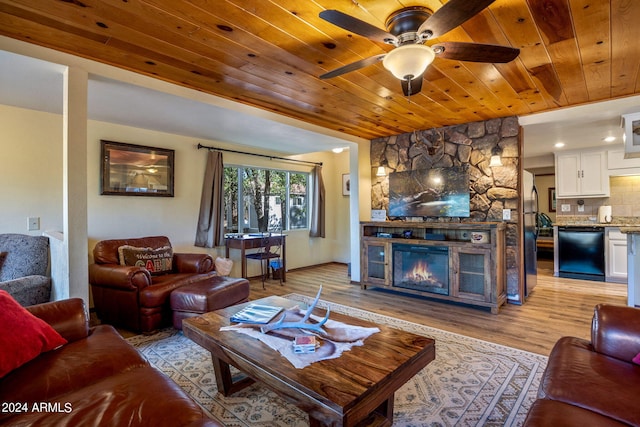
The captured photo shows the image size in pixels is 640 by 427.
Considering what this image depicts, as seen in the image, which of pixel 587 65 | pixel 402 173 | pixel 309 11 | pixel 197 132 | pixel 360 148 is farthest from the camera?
pixel 360 148

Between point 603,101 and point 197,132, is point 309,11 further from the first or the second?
point 603,101

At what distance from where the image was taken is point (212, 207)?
471 centimetres

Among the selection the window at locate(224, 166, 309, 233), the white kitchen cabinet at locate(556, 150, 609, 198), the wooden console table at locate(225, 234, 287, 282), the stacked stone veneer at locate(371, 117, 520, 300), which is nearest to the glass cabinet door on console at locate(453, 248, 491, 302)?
the stacked stone veneer at locate(371, 117, 520, 300)

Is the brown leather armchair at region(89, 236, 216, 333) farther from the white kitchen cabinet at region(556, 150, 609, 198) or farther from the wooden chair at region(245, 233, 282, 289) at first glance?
the white kitchen cabinet at region(556, 150, 609, 198)

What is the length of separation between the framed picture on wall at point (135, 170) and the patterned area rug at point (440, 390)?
2.04 meters

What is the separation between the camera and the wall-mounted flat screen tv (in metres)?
4.23

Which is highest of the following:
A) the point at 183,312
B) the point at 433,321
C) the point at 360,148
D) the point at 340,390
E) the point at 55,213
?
the point at 360,148

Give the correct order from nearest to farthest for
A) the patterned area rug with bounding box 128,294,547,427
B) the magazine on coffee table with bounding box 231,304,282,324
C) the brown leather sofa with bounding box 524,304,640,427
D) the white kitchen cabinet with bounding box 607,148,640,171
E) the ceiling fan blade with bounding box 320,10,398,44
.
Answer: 1. the brown leather sofa with bounding box 524,304,640,427
2. the ceiling fan blade with bounding box 320,10,398,44
3. the patterned area rug with bounding box 128,294,547,427
4. the magazine on coffee table with bounding box 231,304,282,324
5. the white kitchen cabinet with bounding box 607,148,640,171

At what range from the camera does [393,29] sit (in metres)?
1.92

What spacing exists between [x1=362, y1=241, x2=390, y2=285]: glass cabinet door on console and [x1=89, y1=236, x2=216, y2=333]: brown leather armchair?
2213mm

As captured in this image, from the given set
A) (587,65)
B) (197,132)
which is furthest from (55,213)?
(587,65)

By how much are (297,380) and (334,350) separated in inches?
12.6

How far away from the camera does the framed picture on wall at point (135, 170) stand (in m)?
3.82

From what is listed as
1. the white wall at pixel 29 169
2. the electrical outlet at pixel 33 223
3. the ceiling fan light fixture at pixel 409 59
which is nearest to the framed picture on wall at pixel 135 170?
the white wall at pixel 29 169
